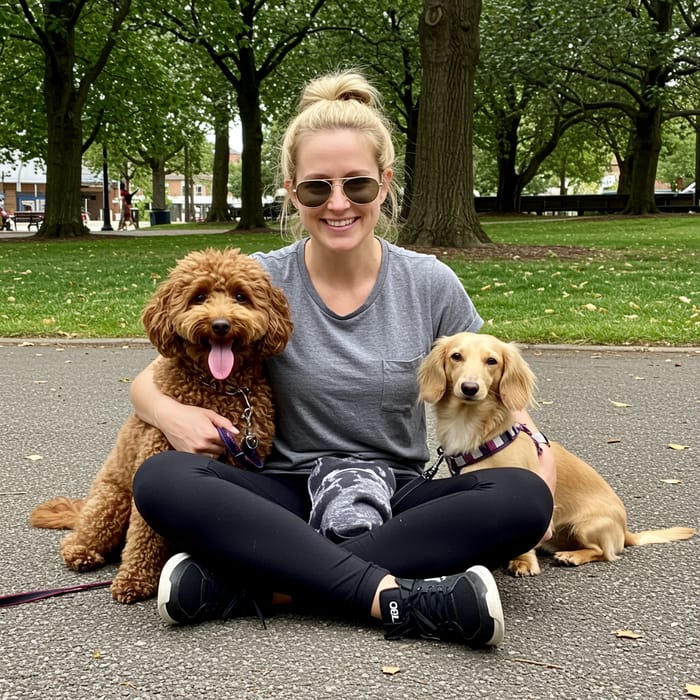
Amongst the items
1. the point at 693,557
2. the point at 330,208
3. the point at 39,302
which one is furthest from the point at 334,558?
the point at 39,302

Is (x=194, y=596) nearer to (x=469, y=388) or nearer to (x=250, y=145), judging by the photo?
(x=469, y=388)

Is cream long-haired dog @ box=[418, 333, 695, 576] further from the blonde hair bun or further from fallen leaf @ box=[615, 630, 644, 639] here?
the blonde hair bun

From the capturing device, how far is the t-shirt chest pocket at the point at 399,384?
3.40 m

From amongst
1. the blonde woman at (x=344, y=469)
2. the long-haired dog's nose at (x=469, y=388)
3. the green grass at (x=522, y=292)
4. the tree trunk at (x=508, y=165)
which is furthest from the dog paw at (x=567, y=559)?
the tree trunk at (x=508, y=165)

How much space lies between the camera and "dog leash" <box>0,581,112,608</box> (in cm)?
318

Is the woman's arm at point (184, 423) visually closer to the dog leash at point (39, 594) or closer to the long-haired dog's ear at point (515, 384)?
the dog leash at point (39, 594)

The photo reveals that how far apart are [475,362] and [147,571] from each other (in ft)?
4.64

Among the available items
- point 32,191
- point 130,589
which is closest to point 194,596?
point 130,589

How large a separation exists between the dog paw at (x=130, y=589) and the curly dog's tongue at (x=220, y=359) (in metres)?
0.77

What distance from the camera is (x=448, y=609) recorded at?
2723 millimetres

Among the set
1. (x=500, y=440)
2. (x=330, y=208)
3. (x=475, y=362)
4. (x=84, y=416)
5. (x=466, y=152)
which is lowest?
(x=84, y=416)

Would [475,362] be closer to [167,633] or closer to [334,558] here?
[334,558]

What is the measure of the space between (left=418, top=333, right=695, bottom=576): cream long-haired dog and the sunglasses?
0.62 m

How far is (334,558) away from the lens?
9.30ft
